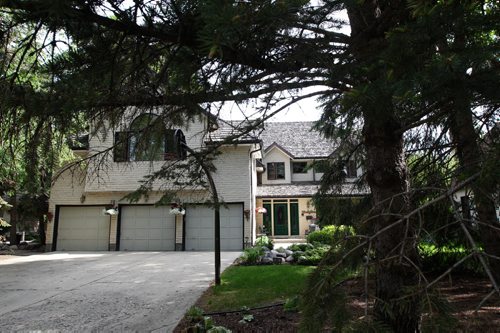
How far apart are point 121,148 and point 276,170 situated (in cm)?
1875

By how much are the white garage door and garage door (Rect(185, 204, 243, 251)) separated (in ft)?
13.3

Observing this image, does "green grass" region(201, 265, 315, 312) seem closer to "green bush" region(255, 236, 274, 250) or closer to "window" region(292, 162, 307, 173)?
"green bush" region(255, 236, 274, 250)

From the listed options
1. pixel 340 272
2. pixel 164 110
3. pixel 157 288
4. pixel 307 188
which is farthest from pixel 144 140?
pixel 307 188

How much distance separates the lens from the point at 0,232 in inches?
925

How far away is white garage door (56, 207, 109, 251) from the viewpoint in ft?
58.6

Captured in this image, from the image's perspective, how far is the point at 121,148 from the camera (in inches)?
212

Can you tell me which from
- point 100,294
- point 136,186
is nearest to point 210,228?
point 136,186

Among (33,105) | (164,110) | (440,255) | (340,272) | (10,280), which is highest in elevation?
(164,110)

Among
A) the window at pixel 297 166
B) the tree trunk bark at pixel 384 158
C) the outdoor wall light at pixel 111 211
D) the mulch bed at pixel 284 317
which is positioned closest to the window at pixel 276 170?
the window at pixel 297 166

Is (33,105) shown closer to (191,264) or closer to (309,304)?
(309,304)

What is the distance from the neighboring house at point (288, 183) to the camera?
2228 centimetres

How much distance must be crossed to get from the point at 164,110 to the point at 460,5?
11.6 ft

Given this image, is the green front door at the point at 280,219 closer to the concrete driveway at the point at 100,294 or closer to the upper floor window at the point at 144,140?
the concrete driveway at the point at 100,294

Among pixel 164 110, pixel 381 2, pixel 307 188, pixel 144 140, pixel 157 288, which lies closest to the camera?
pixel 381 2
